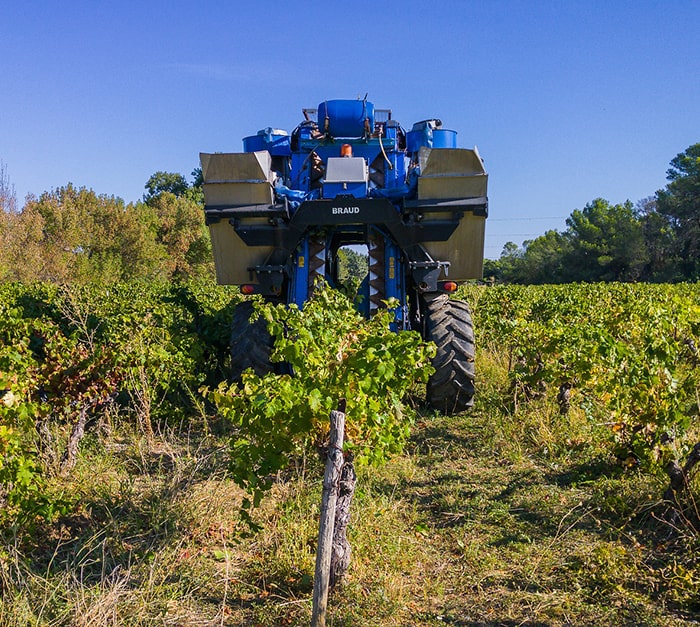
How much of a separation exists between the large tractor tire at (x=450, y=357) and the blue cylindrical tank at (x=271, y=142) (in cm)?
235

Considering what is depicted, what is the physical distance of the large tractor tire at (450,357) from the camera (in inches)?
235

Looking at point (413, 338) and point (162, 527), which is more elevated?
point (413, 338)

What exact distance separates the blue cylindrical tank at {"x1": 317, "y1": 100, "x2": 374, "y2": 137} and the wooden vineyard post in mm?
4658

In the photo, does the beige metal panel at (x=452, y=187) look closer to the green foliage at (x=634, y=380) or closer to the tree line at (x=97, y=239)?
the green foliage at (x=634, y=380)

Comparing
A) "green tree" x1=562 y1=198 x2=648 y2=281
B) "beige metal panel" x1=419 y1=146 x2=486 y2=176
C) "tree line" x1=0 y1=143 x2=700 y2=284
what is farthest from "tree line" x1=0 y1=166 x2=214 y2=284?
"green tree" x1=562 y1=198 x2=648 y2=281

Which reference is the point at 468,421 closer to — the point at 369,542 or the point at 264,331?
the point at 264,331

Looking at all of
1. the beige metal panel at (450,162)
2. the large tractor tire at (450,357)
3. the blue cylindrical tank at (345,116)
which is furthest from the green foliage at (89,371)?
the beige metal panel at (450,162)

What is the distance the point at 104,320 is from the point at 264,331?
5.31ft

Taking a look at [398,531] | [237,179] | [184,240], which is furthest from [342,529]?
[184,240]

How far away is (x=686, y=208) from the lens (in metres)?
40.6

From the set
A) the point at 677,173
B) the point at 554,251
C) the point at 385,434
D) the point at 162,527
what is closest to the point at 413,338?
the point at 385,434

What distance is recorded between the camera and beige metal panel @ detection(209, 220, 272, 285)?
A: 616 cm

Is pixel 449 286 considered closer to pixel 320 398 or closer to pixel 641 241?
pixel 320 398

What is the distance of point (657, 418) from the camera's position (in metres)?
3.98
